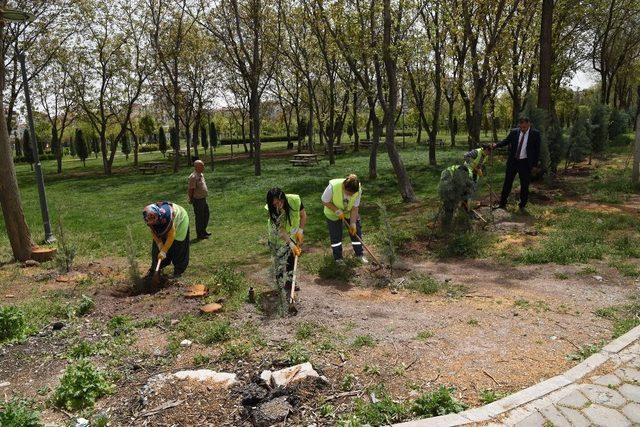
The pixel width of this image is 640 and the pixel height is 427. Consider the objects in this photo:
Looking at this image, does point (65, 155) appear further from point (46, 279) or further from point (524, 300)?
point (524, 300)

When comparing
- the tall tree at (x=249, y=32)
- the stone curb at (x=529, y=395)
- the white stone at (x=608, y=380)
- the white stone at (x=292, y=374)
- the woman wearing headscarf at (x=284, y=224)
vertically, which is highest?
the tall tree at (x=249, y=32)

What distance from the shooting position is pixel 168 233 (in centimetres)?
685

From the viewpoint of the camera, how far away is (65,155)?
60.6 m

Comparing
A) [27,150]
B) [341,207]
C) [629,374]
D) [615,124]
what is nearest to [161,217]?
[341,207]

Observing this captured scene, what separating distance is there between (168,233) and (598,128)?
51.9ft

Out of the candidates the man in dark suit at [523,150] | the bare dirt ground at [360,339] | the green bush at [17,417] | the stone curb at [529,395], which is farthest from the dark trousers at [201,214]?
the stone curb at [529,395]

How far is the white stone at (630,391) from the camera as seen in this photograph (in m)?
3.63

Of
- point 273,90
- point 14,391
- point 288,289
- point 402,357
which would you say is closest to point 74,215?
point 288,289

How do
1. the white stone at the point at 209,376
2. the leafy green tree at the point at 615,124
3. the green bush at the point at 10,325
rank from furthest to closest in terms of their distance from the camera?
the leafy green tree at the point at 615,124 → the green bush at the point at 10,325 → the white stone at the point at 209,376

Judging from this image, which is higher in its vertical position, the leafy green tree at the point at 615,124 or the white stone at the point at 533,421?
the leafy green tree at the point at 615,124

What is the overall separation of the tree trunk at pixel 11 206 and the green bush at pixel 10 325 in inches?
167

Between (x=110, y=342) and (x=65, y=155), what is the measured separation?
63154mm

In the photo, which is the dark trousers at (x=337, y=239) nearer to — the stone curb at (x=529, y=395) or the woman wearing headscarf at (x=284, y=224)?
the woman wearing headscarf at (x=284, y=224)

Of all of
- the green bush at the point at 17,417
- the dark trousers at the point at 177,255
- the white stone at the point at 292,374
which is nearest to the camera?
the green bush at the point at 17,417
